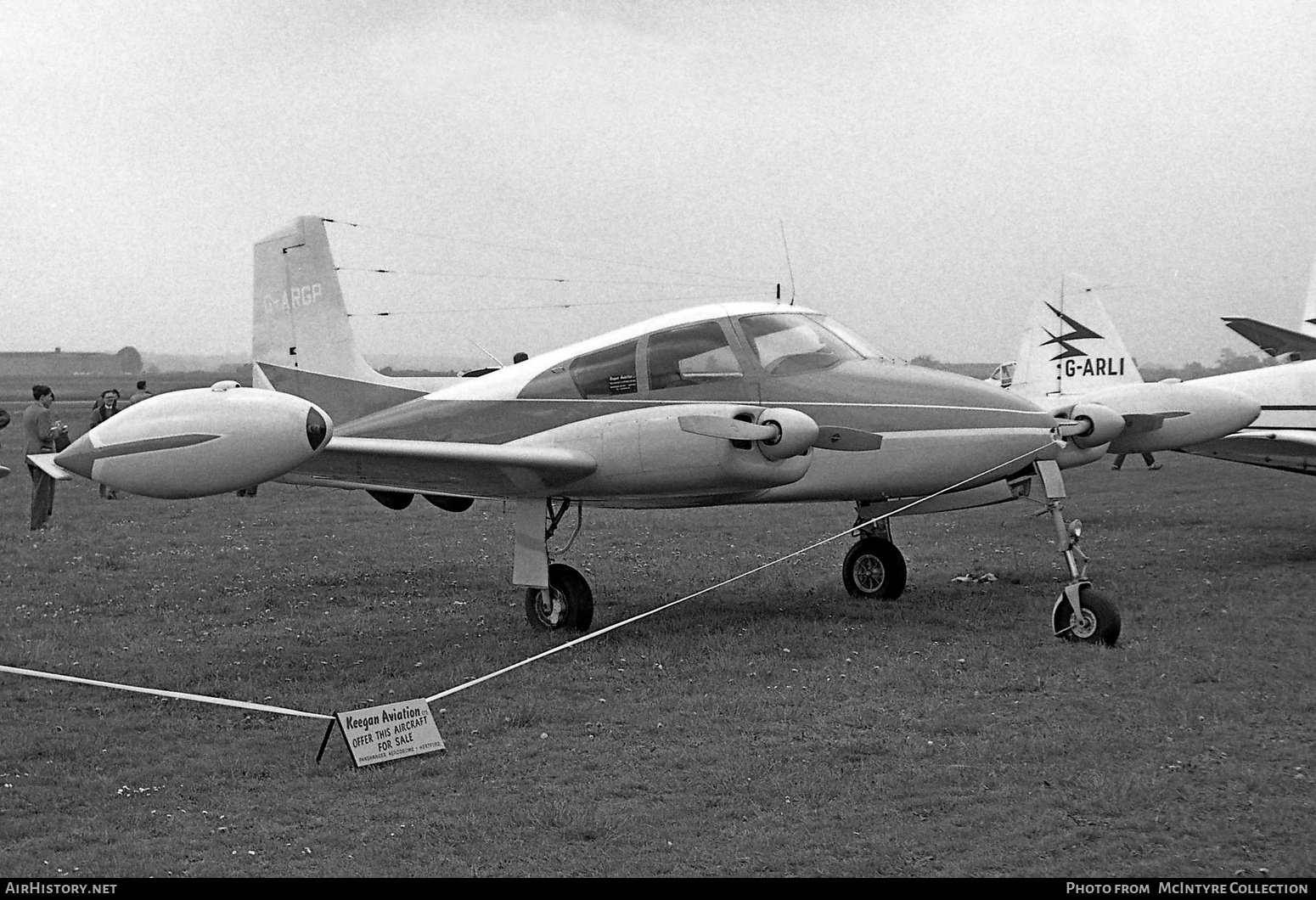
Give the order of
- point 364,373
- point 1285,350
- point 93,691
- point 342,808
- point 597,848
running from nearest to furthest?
point 597,848
point 342,808
point 93,691
point 364,373
point 1285,350

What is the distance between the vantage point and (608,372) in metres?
8.84

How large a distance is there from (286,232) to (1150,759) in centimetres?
902

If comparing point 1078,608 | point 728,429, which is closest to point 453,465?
point 728,429

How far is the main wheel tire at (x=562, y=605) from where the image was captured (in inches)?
347

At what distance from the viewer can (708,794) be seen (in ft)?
17.4

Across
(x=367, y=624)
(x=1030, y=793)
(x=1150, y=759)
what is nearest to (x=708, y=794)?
(x=1030, y=793)

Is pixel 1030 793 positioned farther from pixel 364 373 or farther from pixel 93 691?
pixel 364 373

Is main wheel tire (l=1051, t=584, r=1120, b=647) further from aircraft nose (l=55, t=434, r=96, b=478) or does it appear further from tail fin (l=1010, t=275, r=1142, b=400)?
tail fin (l=1010, t=275, r=1142, b=400)

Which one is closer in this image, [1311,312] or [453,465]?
[453,465]

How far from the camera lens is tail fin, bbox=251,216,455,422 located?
36.3 ft

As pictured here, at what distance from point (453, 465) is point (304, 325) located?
145 inches

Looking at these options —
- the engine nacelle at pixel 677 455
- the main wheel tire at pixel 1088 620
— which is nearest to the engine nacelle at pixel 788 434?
the engine nacelle at pixel 677 455

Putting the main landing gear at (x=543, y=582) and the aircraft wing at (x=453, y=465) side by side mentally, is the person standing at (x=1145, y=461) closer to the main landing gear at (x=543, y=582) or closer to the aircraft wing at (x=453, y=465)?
the main landing gear at (x=543, y=582)

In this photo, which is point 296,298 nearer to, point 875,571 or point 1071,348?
point 875,571
